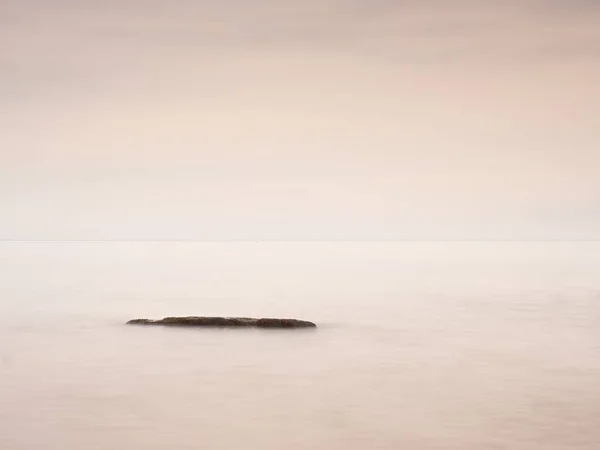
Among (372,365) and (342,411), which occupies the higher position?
(372,365)

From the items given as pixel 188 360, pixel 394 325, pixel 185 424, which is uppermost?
pixel 394 325

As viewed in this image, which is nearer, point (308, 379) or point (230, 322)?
point (308, 379)

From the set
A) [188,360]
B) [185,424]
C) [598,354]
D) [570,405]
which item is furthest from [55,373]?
[598,354]

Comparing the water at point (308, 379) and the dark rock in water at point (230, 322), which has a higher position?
the dark rock in water at point (230, 322)

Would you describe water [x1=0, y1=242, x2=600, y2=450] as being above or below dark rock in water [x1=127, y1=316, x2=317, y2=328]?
below

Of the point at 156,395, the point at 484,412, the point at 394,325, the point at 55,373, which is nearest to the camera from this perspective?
the point at 484,412

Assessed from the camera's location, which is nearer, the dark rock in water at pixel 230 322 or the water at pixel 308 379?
the water at pixel 308 379

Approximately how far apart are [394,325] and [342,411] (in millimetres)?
16781

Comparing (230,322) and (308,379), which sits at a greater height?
A: (230,322)

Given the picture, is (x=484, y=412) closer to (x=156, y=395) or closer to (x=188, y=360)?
(x=156, y=395)

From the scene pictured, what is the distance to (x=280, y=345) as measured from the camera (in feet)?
90.8

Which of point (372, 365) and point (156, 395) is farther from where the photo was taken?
point (372, 365)

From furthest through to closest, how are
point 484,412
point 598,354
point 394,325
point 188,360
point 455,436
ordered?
point 394,325, point 598,354, point 188,360, point 484,412, point 455,436

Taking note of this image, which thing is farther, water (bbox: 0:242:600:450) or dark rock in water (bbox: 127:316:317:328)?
dark rock in water (bbox: 127:316:317:328)
